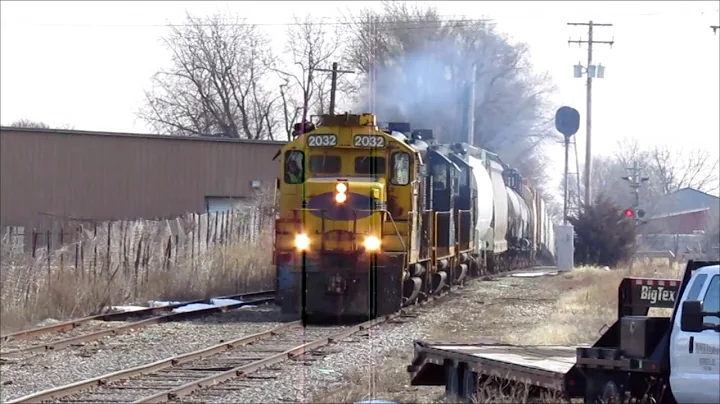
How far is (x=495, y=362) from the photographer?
9.58m

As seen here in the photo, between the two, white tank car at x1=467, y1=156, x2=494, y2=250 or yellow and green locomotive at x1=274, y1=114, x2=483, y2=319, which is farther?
white tank car at x1=467, y1=156, x2=494, y2=250

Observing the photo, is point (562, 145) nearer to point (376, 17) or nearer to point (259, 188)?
point (376, 17)

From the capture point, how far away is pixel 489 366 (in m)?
9.65

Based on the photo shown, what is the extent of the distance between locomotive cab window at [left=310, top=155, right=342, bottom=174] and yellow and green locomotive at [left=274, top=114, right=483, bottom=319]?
0.06 feet

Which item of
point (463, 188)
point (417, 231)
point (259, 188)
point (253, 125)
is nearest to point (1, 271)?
point (417, 231)

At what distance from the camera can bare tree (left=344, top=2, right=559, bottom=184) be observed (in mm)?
38438

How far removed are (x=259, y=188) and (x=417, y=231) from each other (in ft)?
79.4

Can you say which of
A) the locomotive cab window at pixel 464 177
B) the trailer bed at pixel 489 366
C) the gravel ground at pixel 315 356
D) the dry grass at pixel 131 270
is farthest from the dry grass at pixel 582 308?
the dry grass at pixel 131 270

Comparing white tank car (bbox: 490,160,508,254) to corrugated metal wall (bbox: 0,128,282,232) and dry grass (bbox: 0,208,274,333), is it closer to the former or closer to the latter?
A: dry grass (bbox: 0,208,274,333)

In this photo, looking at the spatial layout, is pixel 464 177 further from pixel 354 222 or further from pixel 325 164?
pixel 354 222

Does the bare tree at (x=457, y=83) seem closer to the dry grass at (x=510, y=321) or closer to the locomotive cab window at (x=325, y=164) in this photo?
the dry grass at (x=510, y=321)

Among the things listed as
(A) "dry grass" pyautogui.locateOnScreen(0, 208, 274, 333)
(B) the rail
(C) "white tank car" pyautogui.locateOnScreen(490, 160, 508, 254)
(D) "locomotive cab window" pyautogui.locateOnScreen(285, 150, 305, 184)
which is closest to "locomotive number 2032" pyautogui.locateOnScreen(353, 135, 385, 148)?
(D) "locomotive cab window" pyautogui.locateOnScreen(285, 150, 305, 184)

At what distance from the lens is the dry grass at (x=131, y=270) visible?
19.4 metres

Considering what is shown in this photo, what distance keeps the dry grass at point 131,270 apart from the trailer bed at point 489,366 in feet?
29.6
